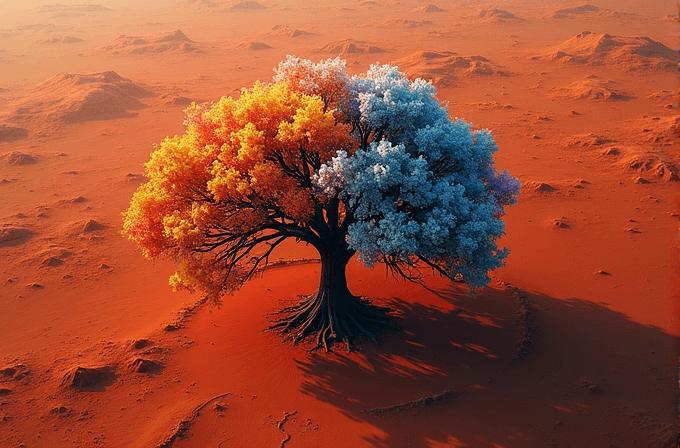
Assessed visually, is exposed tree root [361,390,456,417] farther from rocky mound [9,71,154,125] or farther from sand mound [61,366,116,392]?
rocky mound [9,71,154,125]

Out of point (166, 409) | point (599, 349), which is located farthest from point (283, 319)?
point (599, 349)

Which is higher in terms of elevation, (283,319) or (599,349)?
(599,349)

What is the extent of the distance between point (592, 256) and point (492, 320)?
585cm

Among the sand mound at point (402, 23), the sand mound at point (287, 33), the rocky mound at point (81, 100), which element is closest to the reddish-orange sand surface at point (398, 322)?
the rocky mound at point (81, 100)

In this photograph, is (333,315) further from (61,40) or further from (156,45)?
(61,40)

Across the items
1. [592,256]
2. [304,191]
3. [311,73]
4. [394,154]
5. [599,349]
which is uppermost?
[311,73]

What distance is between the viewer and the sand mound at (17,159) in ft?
105

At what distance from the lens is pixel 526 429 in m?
12.1

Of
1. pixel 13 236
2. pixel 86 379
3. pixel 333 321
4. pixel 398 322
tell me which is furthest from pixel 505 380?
pixel 13 236

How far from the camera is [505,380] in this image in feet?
44.7

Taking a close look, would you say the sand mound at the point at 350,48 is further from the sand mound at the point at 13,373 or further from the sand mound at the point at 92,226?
the sand mound at the point at 13,373

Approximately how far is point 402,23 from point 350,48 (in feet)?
77.7

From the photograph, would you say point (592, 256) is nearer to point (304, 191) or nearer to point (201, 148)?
point (304, 191)

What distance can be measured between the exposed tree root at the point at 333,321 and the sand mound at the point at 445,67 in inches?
1259
